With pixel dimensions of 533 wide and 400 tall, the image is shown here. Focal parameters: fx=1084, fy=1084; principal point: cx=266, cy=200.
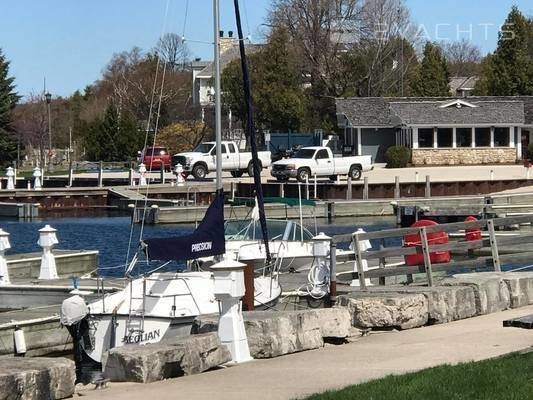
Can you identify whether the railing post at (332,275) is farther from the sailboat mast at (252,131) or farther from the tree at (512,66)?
the tree at (512,66)

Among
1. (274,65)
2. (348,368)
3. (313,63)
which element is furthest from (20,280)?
(313,63)

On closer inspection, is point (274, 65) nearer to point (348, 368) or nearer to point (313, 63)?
point (313, 63)

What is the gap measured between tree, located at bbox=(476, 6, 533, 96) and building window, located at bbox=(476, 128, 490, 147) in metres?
14.6

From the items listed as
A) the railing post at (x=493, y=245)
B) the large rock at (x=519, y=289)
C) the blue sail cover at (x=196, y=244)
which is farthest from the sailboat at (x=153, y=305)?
the large rock at (x=519, y=289)

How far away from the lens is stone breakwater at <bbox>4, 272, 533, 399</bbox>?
10.5m

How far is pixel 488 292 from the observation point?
16.0 meters

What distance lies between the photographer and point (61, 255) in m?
27.2

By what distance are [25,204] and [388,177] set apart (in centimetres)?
2180

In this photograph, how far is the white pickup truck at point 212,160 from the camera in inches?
2461

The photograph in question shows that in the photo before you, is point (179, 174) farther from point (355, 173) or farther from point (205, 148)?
point (355, 173)

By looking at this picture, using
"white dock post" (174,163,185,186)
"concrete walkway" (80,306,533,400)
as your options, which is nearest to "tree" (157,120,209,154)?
"white dock post" (174,163,185,186)

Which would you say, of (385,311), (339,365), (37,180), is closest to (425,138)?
(37,180)

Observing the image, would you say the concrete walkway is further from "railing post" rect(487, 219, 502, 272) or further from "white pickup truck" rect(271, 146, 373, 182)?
"white pickup truck" rect(271, 146, 373, 182)

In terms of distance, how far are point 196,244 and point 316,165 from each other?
141ft
